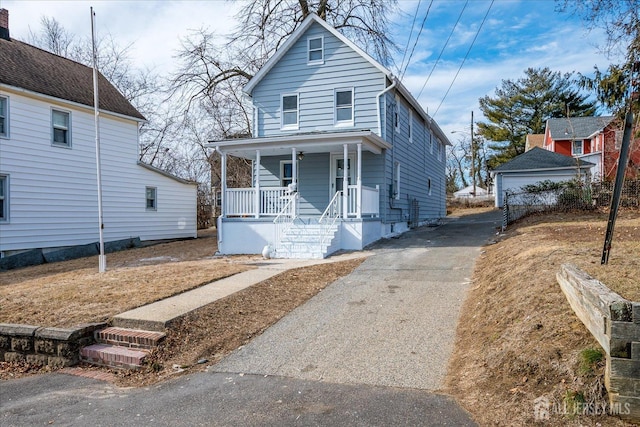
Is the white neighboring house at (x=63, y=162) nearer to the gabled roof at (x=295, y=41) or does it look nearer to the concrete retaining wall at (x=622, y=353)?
the gabled roof at (x=295, y=41)

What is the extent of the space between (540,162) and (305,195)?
63.9ft

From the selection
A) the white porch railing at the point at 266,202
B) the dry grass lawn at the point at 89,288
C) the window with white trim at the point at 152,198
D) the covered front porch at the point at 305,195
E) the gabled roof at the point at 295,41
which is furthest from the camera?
the window with white trim at the point at 152,198

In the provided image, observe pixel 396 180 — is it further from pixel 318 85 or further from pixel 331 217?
pixel 318 85

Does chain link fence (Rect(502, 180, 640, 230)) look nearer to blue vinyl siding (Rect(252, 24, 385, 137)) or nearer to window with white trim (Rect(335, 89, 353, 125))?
blue vinyl siding (Rect(252, 24, 385, 137))

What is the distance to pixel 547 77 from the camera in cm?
4328

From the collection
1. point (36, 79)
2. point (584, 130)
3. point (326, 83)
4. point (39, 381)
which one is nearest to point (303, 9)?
point (326, 83)

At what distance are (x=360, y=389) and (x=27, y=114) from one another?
14972 millimetres

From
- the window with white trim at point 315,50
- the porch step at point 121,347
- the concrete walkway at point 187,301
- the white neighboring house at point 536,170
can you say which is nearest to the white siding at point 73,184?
the window with white trim at point 315,50

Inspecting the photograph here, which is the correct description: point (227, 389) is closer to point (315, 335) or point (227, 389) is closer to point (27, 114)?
point (315, 335)

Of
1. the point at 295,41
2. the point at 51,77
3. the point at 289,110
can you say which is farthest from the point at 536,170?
the point at 51,77

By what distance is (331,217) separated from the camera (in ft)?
44.4

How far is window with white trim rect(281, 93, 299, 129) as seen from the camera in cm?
1609

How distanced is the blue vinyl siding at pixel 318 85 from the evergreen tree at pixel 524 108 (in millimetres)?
34034

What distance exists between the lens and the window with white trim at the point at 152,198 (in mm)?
19016
